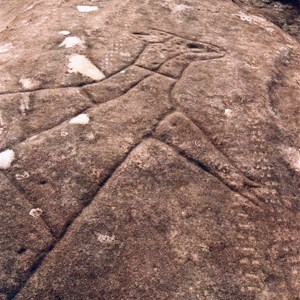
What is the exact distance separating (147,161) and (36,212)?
764mm

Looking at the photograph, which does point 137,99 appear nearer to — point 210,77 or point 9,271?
point 210,77

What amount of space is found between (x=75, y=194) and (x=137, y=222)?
42 centimetres

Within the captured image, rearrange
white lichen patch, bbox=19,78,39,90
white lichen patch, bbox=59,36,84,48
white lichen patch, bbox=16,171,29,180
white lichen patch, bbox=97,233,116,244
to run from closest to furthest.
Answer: white lichen patch, bbox=97,233,116,244 → white lichen patch, bbox=16,171,29,180 → white lichen patch, bbox=19,78,39,90 → white lichen patch, bbox=59,36,84,48

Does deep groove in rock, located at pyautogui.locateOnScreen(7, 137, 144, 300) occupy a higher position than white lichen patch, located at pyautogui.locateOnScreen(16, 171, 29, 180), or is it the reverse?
white lichen patch, located at pyautogui.locateOnScreen(16, 171, 29, 180)

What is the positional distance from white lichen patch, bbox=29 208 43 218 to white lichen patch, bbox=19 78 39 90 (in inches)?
45.6

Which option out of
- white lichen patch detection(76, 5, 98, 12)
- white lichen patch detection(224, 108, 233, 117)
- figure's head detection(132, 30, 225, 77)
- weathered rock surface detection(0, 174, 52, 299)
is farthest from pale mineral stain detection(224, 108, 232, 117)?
white lichen patch detection(76, 5, 98, 12)

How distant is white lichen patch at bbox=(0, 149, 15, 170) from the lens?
3.05 m

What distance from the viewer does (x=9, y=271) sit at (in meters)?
2.60

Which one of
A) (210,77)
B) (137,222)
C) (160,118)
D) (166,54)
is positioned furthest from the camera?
(166,54)

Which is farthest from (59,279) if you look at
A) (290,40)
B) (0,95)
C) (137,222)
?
(290,40)

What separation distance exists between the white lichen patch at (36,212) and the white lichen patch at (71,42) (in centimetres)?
172

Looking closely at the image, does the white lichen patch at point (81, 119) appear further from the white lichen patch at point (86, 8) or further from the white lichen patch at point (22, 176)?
the white lichen patch at point (86, 8)

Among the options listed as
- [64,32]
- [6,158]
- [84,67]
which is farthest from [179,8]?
[6,158]

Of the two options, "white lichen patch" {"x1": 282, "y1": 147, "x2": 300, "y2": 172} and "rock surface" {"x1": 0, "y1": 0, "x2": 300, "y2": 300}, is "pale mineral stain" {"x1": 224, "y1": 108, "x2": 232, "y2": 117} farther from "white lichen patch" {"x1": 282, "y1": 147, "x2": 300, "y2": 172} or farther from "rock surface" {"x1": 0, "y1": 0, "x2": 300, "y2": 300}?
"white lichen patch" {"x1": 282, "y1": 147, "x2": 300, "y2": 172}
